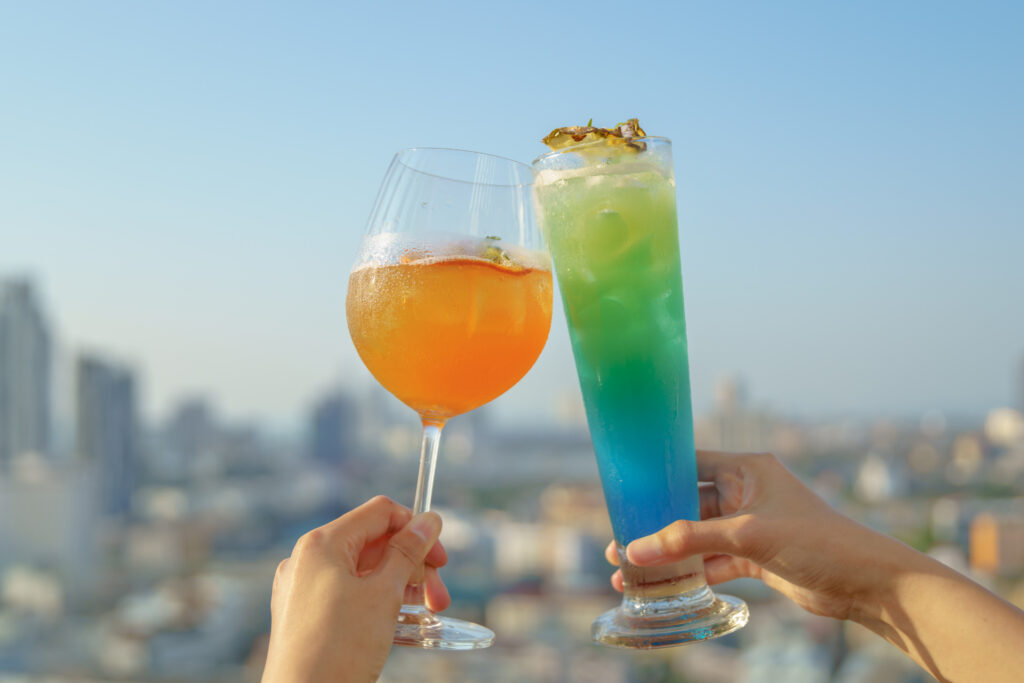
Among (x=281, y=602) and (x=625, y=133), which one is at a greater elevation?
(x=625, y=133)

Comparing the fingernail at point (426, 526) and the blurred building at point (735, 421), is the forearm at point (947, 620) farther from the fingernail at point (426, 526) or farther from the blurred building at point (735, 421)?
the blurred building at point (735, 421)

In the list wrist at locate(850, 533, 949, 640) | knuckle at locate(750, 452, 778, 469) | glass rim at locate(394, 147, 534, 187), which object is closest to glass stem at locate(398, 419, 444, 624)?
glass rim at locate(394, 147, 534, 187)

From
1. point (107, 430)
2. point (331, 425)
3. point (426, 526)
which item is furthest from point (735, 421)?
point (426, 526)

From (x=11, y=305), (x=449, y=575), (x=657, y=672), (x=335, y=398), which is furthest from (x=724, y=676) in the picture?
(x=11, y=305)

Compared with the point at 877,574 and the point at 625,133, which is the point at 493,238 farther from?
the point at 877,574

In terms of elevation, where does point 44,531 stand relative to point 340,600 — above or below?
below

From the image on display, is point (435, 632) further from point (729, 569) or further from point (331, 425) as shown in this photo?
point (331, 425)
